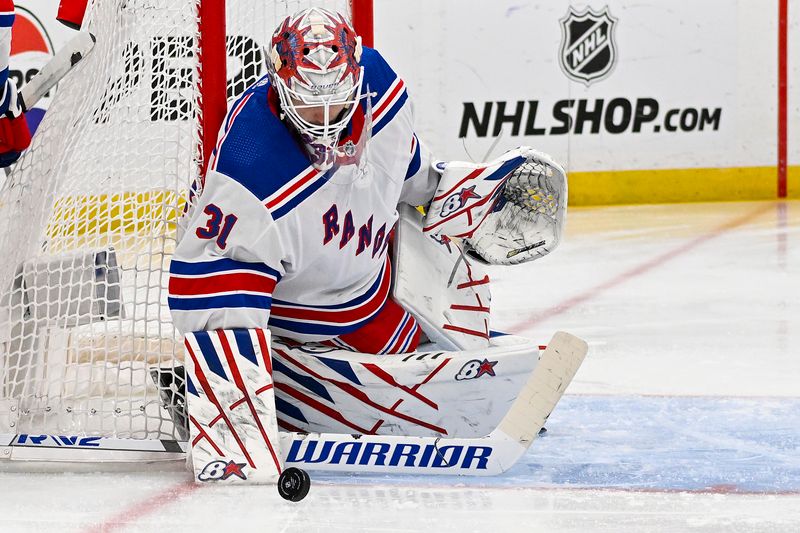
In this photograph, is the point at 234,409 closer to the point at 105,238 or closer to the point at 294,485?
the point at 294,485

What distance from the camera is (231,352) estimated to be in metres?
2.16

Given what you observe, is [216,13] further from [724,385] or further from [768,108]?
[768,108]

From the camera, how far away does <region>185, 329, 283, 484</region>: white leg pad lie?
215cm

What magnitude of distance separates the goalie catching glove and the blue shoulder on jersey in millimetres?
495

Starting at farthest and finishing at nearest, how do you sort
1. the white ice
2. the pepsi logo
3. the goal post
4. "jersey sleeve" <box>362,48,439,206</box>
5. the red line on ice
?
the pepsi logo → the red line on ice → the goal post → "jersey sleeve" <box>362,48,439,206</box> → the white ice

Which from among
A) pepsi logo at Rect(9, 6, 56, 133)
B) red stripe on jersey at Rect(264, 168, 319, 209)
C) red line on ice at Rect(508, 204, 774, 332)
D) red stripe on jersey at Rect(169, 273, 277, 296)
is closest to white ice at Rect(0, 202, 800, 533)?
red line on ice at Rect(508, 204, 774, 332)

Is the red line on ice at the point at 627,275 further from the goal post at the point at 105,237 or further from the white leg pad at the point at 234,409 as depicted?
the white leg pad at the point at 234,409

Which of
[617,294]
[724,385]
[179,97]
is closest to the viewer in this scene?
[179,97]

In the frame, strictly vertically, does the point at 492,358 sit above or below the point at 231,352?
below

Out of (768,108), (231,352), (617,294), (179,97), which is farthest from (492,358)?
(768,108)

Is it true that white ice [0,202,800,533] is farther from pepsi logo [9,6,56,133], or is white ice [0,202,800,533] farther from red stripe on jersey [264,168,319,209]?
pepsi logo [9,6,56,133]

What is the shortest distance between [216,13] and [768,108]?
17.3ft

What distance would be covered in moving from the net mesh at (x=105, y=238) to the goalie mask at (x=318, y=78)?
1.15 feet

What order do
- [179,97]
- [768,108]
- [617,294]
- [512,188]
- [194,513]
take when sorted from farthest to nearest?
1. [768,108]
2. [617,294]
3. [512,188]
4. [179,97]
5. [194,513]
